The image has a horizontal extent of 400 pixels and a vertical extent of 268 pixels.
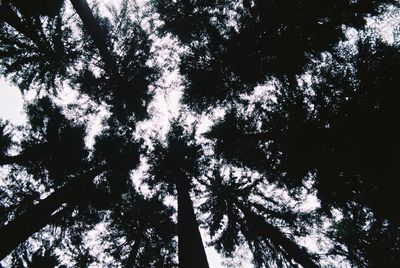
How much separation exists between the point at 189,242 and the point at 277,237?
17.1 ft

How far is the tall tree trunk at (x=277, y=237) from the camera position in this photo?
31.8 feet

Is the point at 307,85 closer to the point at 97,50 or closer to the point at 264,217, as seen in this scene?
the point at 264,217

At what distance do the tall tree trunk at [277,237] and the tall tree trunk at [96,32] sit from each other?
9.22 meters

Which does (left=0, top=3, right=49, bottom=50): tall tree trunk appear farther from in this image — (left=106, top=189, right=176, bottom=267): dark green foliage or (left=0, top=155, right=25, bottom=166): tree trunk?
(left=106, top=189, right=176, bottom=267): dark green foliage

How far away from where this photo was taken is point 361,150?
7469 millimetres

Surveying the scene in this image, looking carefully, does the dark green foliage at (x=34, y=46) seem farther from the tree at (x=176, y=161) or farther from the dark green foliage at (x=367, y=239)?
the dark green foliage at (x=367, y=239)

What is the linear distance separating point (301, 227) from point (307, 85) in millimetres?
7234

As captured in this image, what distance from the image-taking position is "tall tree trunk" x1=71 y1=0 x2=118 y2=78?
1119 centimetres

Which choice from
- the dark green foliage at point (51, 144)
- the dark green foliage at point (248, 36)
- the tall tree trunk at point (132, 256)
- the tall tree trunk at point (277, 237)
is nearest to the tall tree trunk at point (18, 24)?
the dark green foliage at point (51, 144)

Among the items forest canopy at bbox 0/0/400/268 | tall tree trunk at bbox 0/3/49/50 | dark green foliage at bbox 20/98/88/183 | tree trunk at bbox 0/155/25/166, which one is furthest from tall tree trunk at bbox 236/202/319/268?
tall tree trunk at bbox 0/3/49/50

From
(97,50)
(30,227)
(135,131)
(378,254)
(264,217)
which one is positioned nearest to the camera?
(30,227)

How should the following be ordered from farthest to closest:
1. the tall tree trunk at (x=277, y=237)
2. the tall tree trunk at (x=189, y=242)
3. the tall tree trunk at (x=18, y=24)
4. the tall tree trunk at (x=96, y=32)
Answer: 1. the tall tree trunk at (x=96, y=32)
2. the tall tree trunk at (x=18, y=24)
3. the tall tree trunk at (x=277, y=237)
4. the tall tree trunk at (x=189, y=242)

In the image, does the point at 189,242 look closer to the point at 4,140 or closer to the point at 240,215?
the point at 240,215

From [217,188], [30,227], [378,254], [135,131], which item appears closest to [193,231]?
[30,227]
